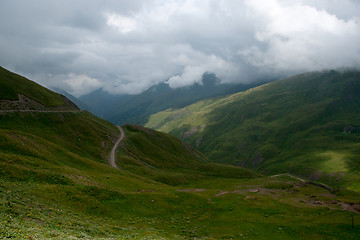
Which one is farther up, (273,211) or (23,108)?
(23,108)

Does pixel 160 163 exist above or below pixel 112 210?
below

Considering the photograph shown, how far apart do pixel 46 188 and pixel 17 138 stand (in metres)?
32.8

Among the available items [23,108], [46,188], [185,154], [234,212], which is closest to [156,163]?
[185,154]

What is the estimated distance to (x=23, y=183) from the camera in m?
44.9

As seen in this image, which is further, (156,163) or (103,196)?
(156,163)

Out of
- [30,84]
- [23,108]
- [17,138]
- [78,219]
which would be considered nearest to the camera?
[78,219]

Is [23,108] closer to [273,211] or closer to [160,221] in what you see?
[160,221]

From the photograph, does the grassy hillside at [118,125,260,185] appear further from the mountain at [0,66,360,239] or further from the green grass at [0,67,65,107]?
the green grass at [0,67,65,107]

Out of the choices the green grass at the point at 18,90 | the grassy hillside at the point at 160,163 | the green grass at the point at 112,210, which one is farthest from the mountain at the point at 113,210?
the grassy hillside at the point at 160,163

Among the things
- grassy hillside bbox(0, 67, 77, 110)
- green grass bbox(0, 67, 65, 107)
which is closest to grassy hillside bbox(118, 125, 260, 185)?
grassy hillside bbox(0, 67, 77, 110)

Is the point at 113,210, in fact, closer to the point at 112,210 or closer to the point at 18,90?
the point at 112,210

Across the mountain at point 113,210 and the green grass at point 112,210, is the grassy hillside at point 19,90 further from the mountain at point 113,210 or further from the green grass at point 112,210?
the green grass at point 112,210

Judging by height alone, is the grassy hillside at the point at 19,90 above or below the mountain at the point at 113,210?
above

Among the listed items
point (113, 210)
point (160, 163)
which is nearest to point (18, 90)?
point (160, 163)
